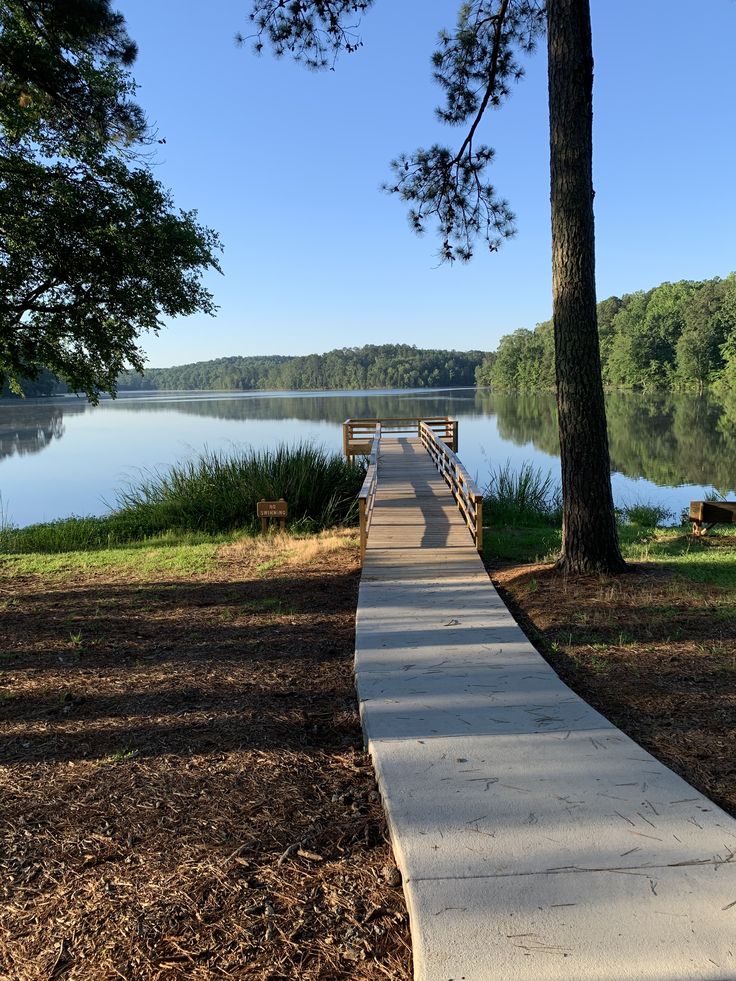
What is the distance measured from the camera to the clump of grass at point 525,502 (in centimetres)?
1225

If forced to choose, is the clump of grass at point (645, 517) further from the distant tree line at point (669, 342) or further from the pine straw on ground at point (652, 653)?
the distant tree line at point (669, 342)

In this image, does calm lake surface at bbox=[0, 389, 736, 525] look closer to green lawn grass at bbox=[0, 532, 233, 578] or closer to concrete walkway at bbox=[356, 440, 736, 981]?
green lawn grass at bbox=[0, 532, 233, 578]

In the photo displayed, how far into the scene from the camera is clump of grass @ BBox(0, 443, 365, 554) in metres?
11.2

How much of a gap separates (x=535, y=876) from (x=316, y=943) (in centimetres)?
73

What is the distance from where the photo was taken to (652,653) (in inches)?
169

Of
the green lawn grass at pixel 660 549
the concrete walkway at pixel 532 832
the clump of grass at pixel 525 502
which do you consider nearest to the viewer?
the concrete walkway at pixel 532 832

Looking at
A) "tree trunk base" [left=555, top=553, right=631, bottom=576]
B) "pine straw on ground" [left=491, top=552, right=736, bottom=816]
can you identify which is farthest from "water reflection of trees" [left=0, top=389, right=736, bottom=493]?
"pine straw on ground" [left=491, top=552, right=736, bottom=816]

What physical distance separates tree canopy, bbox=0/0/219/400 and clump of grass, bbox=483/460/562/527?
6.64 meters

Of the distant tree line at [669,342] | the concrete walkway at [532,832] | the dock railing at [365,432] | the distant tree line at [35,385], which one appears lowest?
the concrete walkway at [532,832]

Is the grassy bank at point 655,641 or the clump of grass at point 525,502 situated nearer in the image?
the grassy bank at point 655,641

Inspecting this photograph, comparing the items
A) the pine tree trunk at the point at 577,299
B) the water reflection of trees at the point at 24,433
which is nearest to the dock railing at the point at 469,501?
the pine tree trunk at the point at 577,299

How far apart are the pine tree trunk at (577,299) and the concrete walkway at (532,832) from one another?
200 cm

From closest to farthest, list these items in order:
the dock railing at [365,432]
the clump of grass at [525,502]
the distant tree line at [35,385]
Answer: the distant tree line at [35,385] < the clump of grass at [525,502] < the dock railing at [365,432]

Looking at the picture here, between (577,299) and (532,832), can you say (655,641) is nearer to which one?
(532,832)
